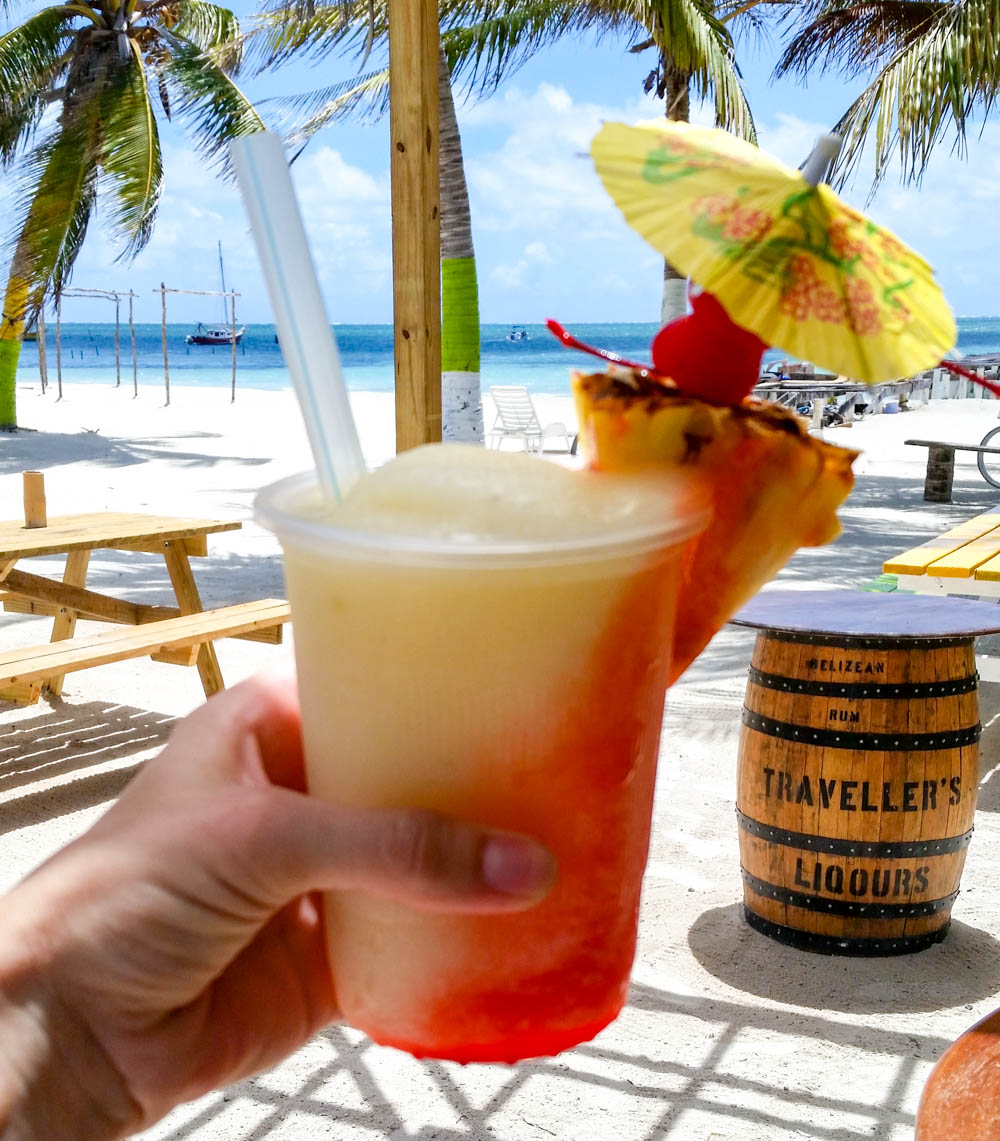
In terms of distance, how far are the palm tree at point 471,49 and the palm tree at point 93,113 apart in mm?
1544

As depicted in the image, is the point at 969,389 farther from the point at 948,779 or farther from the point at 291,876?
the point at 291,876

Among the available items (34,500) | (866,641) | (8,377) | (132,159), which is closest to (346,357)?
(8,377)

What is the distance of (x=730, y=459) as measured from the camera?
2.91 ft

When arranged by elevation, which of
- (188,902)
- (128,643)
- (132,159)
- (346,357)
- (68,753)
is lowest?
(68,753)

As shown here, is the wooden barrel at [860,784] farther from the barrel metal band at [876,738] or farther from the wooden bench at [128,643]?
the wooden bench at [128,643]

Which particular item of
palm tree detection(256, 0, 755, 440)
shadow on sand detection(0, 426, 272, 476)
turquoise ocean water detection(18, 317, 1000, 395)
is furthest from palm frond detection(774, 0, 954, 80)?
turquoise ocean water detection(18, 317, 1000, 395)

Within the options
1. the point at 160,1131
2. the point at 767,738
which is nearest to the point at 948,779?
the point at 767,738

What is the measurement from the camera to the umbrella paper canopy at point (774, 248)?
81 centimetres

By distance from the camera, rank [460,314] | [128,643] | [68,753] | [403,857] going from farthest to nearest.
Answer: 1. [460,314]
2. [68,753]
3. [128,643]
4. [403,857]

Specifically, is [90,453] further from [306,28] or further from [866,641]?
[866,641]

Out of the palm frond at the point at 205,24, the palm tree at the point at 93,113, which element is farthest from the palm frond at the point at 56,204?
the palm frond at the point at 205,24

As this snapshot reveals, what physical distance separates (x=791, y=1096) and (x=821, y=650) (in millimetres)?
1162

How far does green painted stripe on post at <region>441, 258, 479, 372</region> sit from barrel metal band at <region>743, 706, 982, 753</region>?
16.8ft

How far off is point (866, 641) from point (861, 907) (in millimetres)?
772
